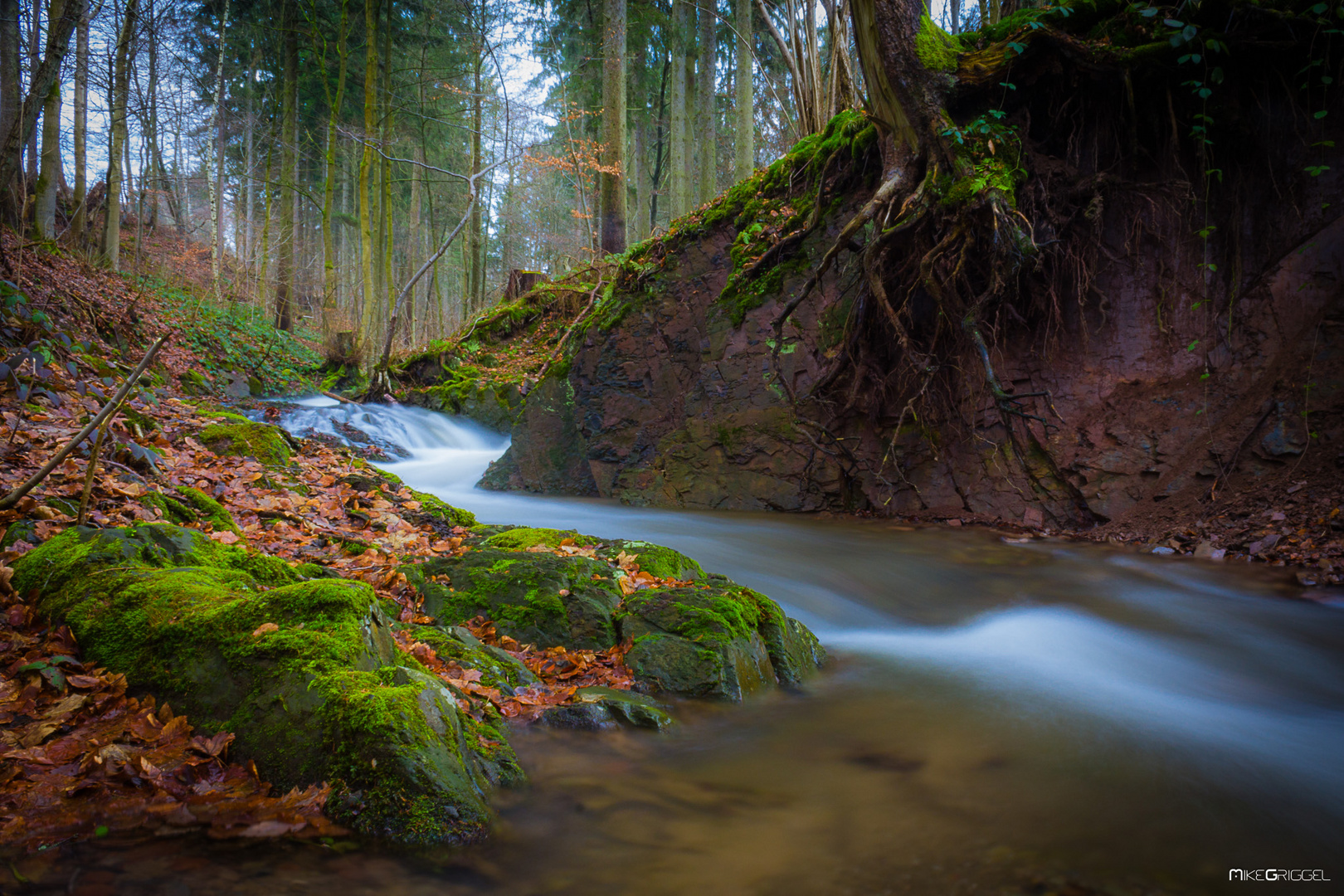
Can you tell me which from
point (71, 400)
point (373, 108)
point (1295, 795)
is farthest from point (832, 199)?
point (373, 108)

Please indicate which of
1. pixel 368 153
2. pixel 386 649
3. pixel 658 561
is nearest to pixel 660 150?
pixel 368 153

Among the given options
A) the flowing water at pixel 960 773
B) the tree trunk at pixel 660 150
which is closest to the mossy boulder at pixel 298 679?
the flowing water at pixel 960 773

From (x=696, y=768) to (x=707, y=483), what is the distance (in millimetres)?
5672

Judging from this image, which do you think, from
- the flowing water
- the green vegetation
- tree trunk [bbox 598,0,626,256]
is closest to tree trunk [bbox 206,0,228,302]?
the green vegetation

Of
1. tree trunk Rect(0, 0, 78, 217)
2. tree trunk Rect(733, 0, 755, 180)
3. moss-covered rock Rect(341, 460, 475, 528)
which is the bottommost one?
moss-covered rock Rect(341, 460, 475, 528)

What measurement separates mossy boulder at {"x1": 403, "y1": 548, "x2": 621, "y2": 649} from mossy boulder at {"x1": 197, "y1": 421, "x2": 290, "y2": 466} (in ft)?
8.48

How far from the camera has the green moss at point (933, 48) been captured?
6.55 meters

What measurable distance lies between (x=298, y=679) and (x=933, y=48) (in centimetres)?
743

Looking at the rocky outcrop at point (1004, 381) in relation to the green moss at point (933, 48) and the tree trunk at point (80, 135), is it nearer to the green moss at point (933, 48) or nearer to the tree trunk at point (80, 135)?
the green moss at point (933, 48)

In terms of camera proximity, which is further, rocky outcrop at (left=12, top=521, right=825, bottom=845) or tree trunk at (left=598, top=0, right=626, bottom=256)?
tree trunk at (left=598, top=0, right=626, bottom=256)

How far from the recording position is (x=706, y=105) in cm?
1502

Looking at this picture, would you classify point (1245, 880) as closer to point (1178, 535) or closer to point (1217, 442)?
point (1178, 535)

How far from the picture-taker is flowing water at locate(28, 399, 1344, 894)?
1979 millimetres

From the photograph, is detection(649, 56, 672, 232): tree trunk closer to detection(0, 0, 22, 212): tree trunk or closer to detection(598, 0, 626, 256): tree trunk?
detection(598, 0, 626, 256): tree trunk
